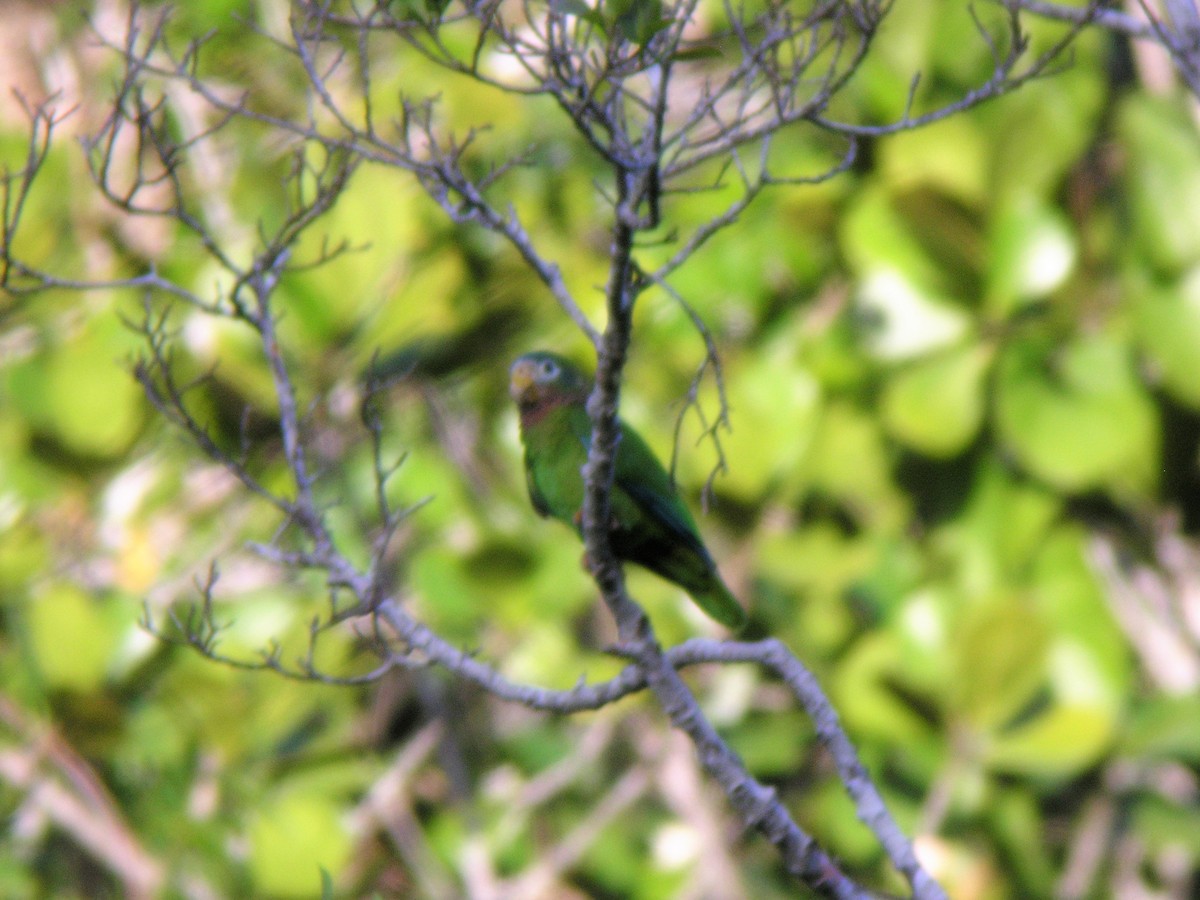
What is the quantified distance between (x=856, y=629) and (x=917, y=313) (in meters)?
0.93

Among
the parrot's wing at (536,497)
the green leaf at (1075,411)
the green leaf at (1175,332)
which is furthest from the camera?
the green leaf at (1075,411)

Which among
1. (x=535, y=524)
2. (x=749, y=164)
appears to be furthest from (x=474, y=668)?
(x=749, y=164)

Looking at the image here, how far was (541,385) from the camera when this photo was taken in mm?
2885

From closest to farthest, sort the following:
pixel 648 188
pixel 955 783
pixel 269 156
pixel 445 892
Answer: pixel 648 188, pixel 955 783, pixel 445 892, pixel 269 156

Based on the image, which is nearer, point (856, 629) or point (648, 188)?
point (648, 188)

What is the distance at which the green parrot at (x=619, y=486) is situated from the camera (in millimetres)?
2789

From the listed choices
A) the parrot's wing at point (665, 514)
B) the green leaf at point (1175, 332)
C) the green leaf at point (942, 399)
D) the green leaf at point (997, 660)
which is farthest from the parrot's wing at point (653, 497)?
the green leaf at point (1175, 332)

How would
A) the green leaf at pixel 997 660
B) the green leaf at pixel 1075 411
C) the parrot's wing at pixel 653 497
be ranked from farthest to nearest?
the green leaf at pixel 1075 411 → the green leaf at pixel 997 660 → the parrot's wing at pixel 653 497

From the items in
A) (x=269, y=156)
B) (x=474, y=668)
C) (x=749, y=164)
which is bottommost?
(x=474, y=668)

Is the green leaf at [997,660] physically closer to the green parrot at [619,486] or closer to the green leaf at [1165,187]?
the green parrot at [619,486]

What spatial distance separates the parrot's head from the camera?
9.45 ft

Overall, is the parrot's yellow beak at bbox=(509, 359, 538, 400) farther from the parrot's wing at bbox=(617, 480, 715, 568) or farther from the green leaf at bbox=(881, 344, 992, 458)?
the green leaf at bbox=(881, 344, 992, 458)

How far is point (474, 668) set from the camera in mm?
1827

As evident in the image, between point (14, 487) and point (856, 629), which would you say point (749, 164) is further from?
point (14, 487)
